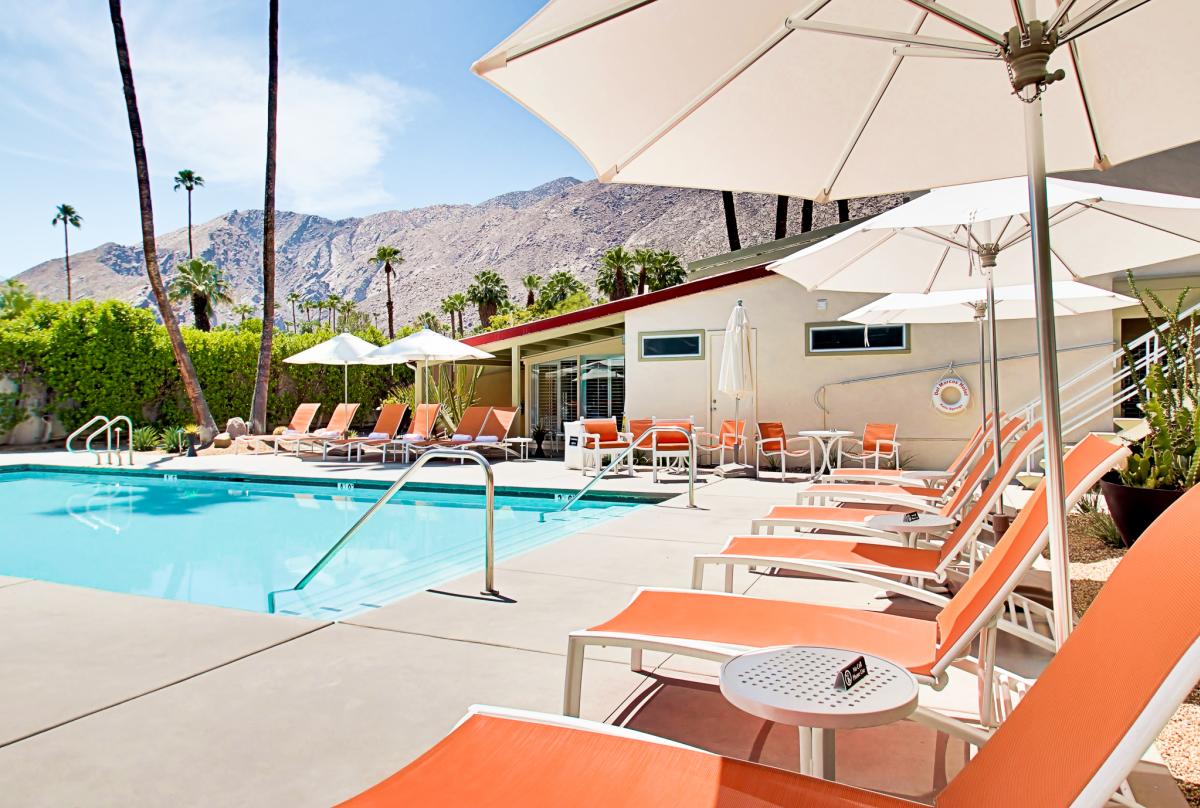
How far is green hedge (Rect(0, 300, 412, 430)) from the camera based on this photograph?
16.2 metres

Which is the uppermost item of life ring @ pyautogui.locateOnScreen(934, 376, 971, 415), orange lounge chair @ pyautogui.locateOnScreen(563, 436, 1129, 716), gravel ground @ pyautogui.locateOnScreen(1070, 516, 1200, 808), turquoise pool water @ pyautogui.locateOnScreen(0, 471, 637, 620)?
life ring @ pyautogui.locateOnScreen(934, 376, 971, 415)

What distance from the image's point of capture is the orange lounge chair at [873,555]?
3.28 metres

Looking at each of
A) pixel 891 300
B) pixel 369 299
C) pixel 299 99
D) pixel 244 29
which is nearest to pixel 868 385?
pixel 891 300

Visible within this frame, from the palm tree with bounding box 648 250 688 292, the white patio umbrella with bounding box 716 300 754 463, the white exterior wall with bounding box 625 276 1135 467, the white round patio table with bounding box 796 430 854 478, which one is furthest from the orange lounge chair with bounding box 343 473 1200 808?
the palm tree with bounding box 648 250 688 292

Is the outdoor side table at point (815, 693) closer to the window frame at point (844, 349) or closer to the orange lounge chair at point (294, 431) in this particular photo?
the window frame at point (844, 349)

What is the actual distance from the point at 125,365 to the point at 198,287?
88.7 ft

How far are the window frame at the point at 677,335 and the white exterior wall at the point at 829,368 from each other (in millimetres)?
74

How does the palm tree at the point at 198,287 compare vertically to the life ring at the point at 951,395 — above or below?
above

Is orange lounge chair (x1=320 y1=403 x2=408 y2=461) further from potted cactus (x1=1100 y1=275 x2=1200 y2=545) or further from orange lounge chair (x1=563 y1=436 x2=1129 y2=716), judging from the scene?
orange lounge chair (x1=563 y1=436 x2=1129 y2=716)

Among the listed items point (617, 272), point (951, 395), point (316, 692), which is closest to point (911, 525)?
point (316, 692)

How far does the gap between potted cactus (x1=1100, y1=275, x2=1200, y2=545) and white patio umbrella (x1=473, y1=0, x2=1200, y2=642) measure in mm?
1677

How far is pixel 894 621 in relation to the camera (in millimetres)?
2559

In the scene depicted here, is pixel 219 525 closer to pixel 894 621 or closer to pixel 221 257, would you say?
pixel 894 621

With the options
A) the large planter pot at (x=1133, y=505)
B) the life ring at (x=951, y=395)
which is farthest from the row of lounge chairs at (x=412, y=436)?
the large planter pot at (x=1133, y=505)
